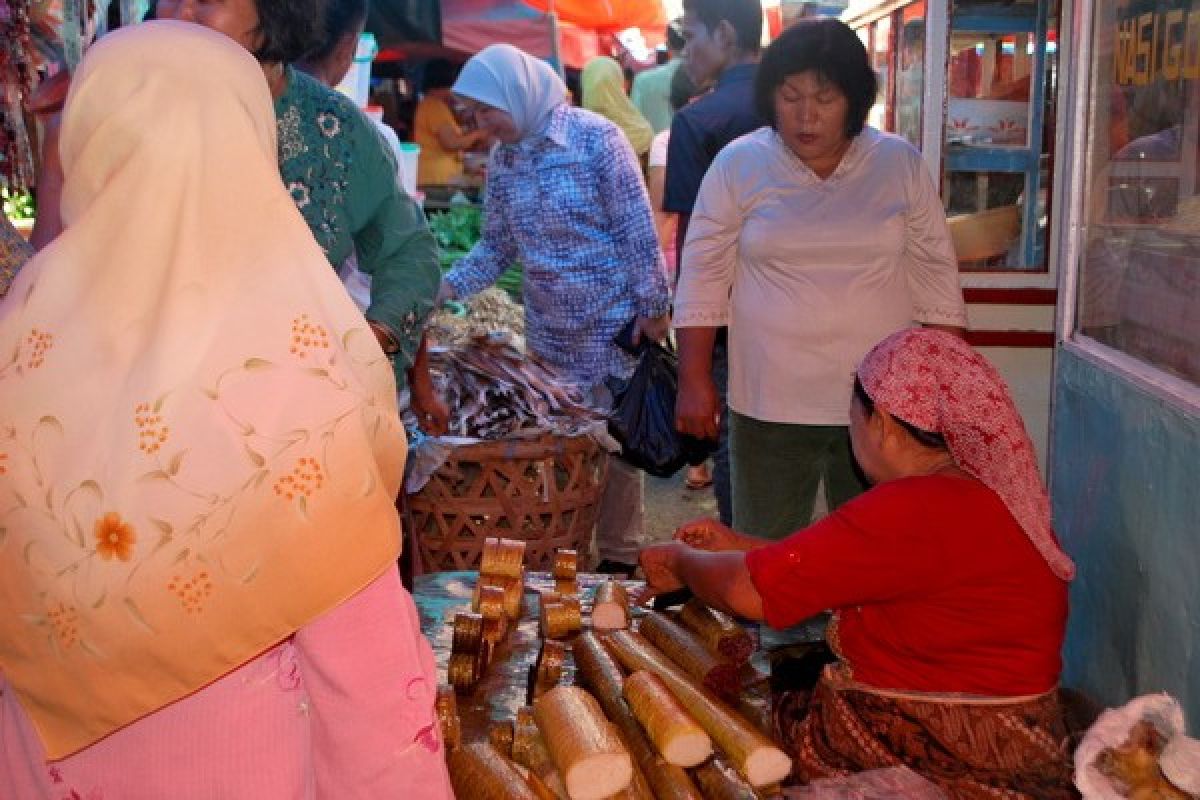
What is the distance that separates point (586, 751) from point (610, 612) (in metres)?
0.97

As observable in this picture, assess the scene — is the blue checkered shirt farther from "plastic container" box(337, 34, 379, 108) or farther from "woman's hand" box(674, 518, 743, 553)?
"woman's hand" box(674, 518, 743, 553)

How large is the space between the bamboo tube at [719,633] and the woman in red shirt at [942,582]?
1.43 ft

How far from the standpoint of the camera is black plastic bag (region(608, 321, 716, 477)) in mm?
4879

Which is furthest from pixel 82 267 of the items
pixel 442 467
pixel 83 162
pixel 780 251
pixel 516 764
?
pixel 442 467

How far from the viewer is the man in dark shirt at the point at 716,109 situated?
4.73 meters

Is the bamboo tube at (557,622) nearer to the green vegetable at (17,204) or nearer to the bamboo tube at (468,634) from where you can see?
the bamboo tube at (468,634)

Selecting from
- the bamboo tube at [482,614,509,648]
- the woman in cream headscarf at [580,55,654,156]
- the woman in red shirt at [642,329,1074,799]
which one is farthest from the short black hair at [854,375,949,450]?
the woman in cream headscarf at [580,55,654,156]

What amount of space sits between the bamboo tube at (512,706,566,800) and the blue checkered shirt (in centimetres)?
272

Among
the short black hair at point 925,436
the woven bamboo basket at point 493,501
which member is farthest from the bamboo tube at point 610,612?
the woven bamboo basket at point 493,501

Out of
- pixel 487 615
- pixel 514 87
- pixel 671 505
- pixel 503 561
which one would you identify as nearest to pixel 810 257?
pixel 503 561

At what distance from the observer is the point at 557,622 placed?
3.31 meters

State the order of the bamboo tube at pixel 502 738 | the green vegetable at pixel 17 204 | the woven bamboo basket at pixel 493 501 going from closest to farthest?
the bamboo tube at pixel 502 738 → the green vegetable at pixel 17 204 → the woven bamboo basket at pixel 493 501

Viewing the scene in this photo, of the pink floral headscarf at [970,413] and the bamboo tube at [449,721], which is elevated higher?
the pink floral headscarf at [970,413]

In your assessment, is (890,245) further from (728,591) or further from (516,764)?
(516,764)
